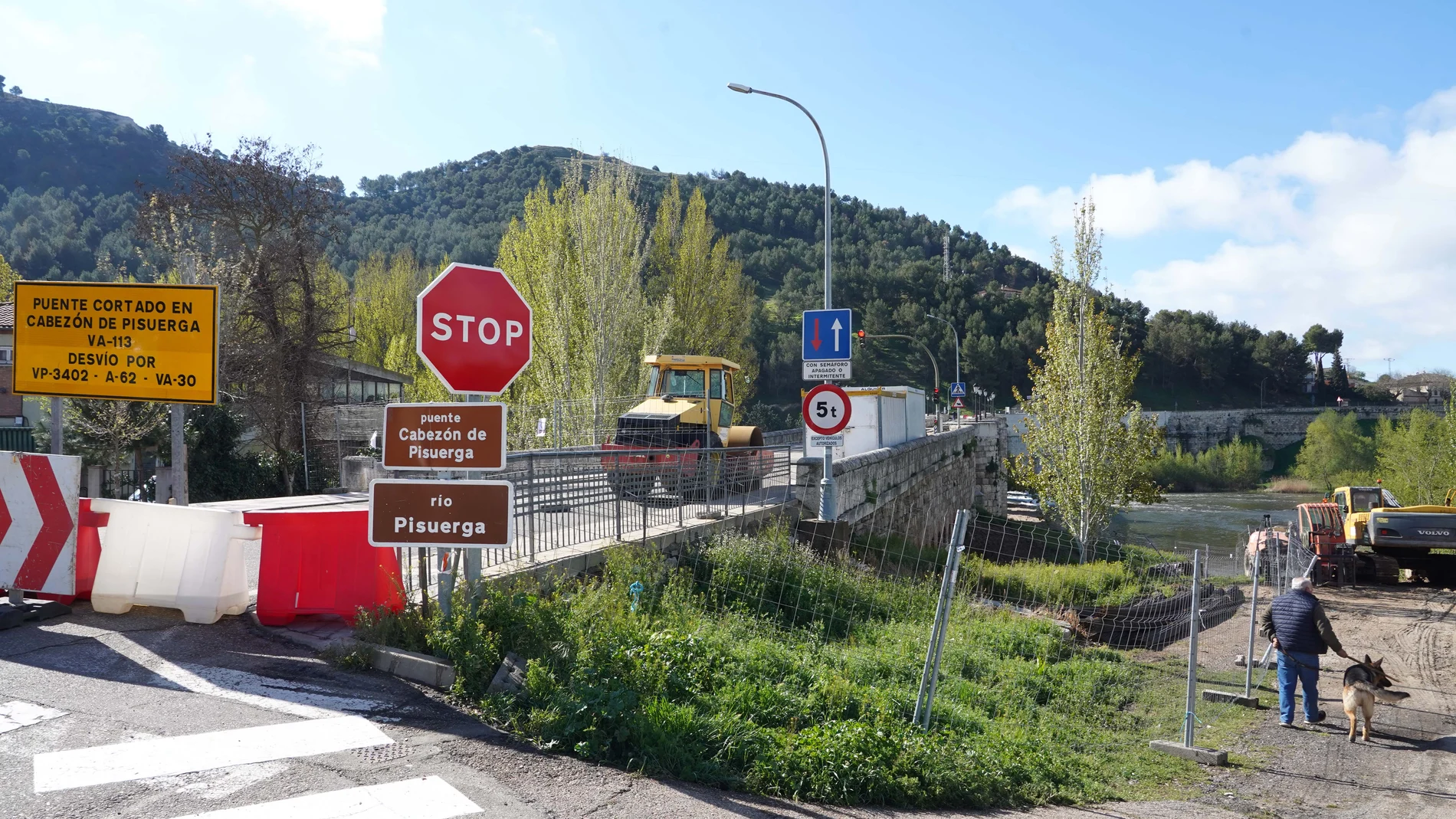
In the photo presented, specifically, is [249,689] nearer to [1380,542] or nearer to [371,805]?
[371,805]

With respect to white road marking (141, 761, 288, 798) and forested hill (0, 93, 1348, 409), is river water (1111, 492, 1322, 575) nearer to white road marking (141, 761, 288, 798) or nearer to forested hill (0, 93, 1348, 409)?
forested hill (0, 93, 1348, 409)

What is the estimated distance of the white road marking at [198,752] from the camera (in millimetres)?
4637

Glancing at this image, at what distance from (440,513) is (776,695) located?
2.67 m

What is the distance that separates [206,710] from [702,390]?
13722 millimetres

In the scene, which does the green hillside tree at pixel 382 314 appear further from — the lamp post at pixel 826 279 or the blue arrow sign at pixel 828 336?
A: the blue arrow sign at pixel 828 336

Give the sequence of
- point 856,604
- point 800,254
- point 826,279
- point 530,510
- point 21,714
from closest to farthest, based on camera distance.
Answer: point 21,714 < point 530,510 < point 856,604 < point 826,279 < point 800,254

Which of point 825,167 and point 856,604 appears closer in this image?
point 856,604

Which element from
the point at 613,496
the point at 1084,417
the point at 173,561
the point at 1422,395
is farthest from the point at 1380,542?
the point at 1422,395

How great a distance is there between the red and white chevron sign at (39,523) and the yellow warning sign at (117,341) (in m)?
0.76

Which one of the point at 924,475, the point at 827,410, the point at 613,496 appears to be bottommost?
the point at 924,475

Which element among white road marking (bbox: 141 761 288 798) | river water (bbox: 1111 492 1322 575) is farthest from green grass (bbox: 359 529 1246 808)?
river water (bbox: 1111 492 1322 575)

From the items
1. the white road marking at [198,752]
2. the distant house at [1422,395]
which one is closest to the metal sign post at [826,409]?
the white road marking at [198,752]

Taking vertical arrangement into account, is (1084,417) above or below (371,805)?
above

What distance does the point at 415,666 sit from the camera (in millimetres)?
6457
